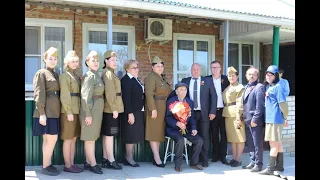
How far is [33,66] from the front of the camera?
8.01 metres

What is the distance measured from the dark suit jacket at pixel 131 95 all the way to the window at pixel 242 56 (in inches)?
221

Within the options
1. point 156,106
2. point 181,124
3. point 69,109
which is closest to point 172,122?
point 181,124

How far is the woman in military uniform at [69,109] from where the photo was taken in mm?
5207

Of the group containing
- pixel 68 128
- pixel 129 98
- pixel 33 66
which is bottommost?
pixel 68 128

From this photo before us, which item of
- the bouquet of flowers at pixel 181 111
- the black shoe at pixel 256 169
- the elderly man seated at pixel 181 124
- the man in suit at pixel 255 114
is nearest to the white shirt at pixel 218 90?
the man in suit at pixel 255 114

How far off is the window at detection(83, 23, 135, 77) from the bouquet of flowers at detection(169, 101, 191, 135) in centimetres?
286

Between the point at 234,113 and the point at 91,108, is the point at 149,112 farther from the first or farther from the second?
the point at 234,113

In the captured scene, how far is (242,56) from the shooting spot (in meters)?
11.2

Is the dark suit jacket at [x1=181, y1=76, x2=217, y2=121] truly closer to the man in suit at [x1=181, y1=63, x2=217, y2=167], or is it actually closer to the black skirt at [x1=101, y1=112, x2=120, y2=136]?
the man in suit at [x1=181, y1=63, x2=217, y2=167]

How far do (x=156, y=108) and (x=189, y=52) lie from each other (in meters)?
4.07

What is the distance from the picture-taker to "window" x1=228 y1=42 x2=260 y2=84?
36.0ft

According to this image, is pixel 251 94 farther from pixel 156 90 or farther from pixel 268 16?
pixel 268 16

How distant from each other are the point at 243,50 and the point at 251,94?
5.53 metres
